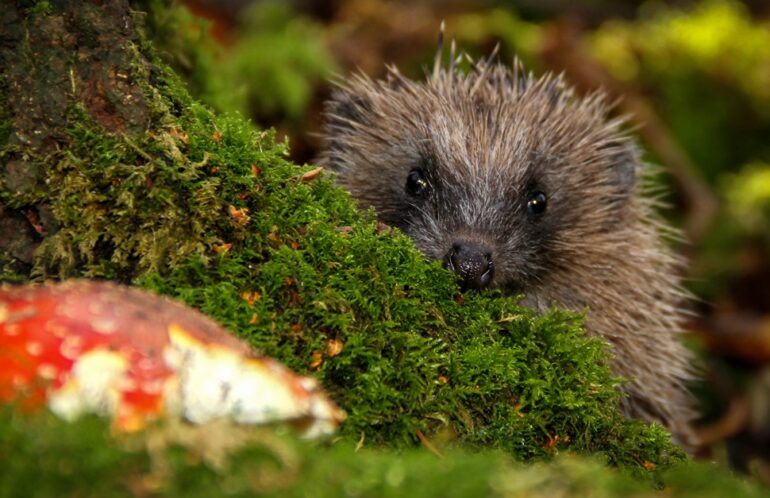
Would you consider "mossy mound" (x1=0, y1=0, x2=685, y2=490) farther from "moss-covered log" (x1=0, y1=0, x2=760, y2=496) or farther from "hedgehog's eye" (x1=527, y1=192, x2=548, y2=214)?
"hedgehog's eye" (x1=527, y1=192, x2=548, y2=214)

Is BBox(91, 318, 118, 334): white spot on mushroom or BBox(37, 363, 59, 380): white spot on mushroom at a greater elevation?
BBox(91, 318, 118, 334): white spot on mushroom

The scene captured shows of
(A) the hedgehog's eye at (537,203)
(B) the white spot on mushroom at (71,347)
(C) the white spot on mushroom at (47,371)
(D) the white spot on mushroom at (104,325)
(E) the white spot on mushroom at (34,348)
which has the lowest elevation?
(C) the white spot on mushroom at (47,371)

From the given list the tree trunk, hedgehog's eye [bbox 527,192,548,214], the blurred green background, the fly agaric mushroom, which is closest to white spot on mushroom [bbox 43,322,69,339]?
the fly agaric mushroom

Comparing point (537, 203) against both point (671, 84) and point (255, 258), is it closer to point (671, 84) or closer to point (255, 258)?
point (255, 258)

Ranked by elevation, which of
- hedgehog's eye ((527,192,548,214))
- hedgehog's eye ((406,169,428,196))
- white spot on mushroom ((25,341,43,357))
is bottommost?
white spot on mushroom ((25,341,43,357))

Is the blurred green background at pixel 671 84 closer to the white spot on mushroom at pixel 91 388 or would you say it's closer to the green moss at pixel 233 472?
the green moss at pixel 233 472

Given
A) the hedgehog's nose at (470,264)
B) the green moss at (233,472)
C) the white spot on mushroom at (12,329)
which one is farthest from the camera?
the hedgehog's nose at (470,264)

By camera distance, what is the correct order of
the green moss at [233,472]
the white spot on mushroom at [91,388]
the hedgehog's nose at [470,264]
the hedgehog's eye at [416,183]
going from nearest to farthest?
the green moss at [233,472]
the white spot on mushroom at [91,388]
the hedgehog's nose at [470,264]
the hedgehog's eye at [416,183]

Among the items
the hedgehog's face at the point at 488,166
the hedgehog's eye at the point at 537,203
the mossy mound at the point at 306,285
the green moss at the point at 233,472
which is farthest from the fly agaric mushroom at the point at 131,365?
the hedgehog's eye at the point at 537,203

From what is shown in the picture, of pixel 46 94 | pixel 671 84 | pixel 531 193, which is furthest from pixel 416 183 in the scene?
pixel 671 84
